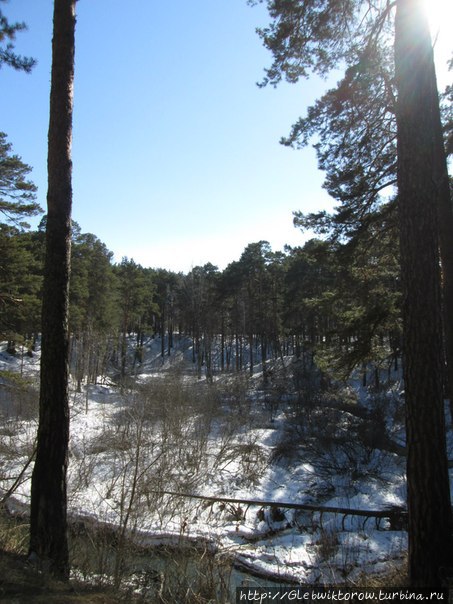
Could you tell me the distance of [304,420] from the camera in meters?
23.0

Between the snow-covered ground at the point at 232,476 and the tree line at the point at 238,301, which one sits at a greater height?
the tree line at the point at 238,301

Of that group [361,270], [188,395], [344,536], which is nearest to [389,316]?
[361,270]

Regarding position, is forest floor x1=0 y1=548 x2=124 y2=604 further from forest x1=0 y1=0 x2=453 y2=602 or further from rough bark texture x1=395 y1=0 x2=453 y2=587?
rough bark texture x1=395 y1=0 x2=453 y2=587

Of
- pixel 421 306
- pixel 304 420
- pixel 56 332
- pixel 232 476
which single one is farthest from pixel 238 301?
pixel 421 306

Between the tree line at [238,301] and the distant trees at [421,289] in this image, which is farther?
the tree line at [238,301]

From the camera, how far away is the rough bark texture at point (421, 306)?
168 inches

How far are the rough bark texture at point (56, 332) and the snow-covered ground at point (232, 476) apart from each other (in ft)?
5.98

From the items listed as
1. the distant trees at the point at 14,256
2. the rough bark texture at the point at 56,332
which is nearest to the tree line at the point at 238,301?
the distant trees at the point at 14,256

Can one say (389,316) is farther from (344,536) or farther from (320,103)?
(344,536)

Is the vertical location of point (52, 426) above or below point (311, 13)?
below

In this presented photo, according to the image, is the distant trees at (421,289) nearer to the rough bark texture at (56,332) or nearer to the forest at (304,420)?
the forest at (304,420)

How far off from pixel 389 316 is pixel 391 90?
429cm

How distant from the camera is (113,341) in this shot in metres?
40.2

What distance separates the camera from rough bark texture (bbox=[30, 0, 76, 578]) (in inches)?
208
